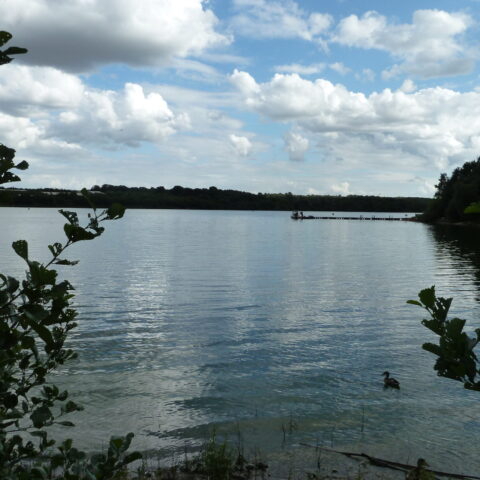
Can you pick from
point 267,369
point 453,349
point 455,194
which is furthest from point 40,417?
point 455,194

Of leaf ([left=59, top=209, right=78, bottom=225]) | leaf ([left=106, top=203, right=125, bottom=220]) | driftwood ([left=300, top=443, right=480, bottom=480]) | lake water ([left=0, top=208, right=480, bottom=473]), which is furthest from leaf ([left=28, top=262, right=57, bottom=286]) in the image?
lake water ([left=0, top=208, right=480, bottom=473])

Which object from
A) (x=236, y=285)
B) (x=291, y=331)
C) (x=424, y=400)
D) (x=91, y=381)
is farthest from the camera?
(x=236, y=285)

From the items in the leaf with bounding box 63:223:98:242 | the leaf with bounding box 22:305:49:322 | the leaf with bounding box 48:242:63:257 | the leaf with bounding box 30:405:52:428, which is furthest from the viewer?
the leaf with bounding box 30:405:52:428

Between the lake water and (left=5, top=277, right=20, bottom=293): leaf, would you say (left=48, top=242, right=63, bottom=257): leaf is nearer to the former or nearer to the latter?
(left=5, top=277, right=20, bottom=293): leaf

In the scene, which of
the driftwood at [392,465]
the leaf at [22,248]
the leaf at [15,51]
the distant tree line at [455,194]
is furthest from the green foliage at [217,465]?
the distant tree line at [455,194]

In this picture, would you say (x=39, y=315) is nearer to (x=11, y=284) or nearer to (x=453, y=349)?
(x=11, y=284)

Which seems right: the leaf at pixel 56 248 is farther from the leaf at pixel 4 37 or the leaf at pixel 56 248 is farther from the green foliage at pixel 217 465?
the green foliage at pixel 217 465

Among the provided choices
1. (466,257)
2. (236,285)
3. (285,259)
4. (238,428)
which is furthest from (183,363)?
(466,257)

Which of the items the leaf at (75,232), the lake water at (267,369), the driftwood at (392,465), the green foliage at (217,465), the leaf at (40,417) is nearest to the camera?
the leaf at (75,232)

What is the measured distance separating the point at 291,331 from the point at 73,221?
70.8ft

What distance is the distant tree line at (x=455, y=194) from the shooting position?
139 m

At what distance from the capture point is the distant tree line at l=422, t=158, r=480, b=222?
456ft

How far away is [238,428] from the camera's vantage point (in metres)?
12.9

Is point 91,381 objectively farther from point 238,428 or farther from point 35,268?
point 35,268
